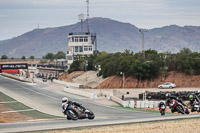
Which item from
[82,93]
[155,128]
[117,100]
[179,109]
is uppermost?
[179,109]

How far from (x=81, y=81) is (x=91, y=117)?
7865 cm

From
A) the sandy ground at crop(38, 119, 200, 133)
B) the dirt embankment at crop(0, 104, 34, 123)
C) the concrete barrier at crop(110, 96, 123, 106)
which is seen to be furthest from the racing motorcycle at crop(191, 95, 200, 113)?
the concrete barrier at crop(110, 96, 123, 106)

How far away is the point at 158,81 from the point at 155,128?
63.7 m

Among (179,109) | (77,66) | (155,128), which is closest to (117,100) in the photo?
(179,109)

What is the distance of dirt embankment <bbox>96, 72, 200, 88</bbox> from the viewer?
79525 millimetres

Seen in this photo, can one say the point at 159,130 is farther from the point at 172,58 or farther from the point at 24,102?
the point at 172,58

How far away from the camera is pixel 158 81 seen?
273ft

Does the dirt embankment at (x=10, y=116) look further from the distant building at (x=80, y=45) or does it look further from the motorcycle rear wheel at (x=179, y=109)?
the distant building at (x=80, y=45)

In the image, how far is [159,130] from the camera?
20.3 meters

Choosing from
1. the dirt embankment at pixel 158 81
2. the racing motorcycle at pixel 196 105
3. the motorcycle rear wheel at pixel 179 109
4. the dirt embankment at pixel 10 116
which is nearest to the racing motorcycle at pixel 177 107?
the motorcycle rear wheel at pixel 179 109

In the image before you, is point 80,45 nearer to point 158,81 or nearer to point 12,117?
point 158,81

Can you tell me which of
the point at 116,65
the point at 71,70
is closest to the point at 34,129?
the point at 116,65

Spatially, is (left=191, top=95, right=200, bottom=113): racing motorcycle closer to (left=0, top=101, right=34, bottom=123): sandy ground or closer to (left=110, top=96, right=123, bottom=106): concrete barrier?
(left=0, top=101, right=34, bottom=123): sandy ground

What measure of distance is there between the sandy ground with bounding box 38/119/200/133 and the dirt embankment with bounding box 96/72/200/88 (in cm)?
5877
